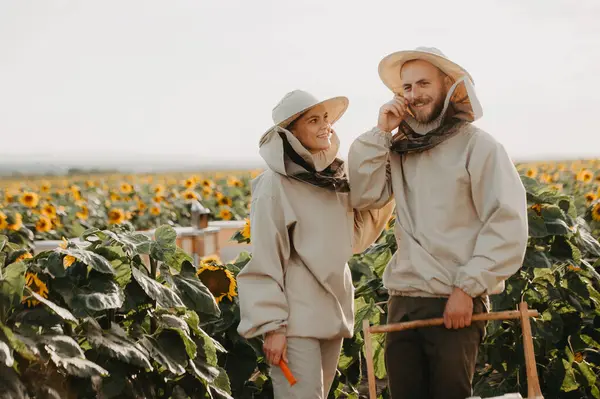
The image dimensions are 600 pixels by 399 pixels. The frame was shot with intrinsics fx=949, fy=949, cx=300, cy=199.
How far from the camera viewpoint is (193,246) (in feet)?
24.3

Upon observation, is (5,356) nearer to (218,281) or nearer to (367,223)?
(367,223)

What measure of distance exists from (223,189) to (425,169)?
9.37 meters

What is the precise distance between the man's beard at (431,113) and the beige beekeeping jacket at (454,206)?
2 cm

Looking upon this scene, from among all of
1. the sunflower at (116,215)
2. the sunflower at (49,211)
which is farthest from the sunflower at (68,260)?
the sunflower at (116,215)

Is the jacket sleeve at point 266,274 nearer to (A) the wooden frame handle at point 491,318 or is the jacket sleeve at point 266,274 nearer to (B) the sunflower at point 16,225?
(A) the wooden frame handle at point 491,318

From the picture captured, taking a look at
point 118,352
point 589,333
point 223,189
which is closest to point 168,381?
point 118,352

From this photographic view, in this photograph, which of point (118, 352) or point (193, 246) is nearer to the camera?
point (118, 352)

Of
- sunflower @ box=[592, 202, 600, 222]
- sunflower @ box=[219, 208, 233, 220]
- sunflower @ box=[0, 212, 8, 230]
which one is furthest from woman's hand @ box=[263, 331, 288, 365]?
sunflower @ box=[219, 208, 233, 220]

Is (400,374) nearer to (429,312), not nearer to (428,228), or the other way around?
(429,312)

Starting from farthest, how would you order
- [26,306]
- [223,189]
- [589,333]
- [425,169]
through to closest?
1. [223,189]
2. [589,333]
3. [425,169]
4. [26,306]

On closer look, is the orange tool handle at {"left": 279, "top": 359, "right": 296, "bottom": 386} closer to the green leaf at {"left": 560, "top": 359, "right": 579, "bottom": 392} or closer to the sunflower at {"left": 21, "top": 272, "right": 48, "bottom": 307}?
the sunflower at {"left": 21, "top": 272, "right": 48, "bottom": 307}

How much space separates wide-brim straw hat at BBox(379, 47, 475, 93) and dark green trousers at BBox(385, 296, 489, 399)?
0.68 meters

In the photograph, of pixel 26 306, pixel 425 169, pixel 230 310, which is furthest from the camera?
pixel 230 310

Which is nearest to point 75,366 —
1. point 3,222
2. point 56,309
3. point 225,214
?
point 56,309
